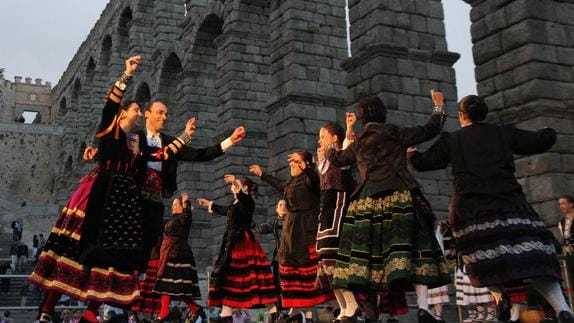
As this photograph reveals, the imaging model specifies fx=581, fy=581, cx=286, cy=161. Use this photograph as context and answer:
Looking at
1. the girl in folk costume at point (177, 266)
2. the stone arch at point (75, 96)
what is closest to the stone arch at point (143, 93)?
the girl in folk costume at point (177, 266)

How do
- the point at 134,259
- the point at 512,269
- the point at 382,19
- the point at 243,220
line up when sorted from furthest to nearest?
the point at 382,19 → the point at 243,220 → the point at 134,259 → the point at 512,269

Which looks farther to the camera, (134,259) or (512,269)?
(134,259)

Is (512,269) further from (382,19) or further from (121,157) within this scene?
(382,19)

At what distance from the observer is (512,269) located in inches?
149

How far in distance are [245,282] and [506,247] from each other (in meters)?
3.68

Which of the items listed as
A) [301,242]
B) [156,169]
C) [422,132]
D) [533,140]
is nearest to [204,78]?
[301,242]

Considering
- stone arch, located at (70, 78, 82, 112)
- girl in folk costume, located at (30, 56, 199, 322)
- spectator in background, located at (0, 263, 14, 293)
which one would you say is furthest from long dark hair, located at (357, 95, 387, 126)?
stone arch, located at (70, 78, 82, 112)

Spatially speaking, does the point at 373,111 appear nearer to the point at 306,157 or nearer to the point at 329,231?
the point at 329,231

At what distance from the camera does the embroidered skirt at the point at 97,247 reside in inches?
163

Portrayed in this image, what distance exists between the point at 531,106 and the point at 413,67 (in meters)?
3.21

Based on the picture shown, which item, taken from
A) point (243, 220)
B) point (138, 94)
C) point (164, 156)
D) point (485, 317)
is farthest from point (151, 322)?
point (138, 94)

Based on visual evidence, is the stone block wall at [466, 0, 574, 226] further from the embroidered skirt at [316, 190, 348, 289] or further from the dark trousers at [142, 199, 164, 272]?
the dark trousers at [142, 199, 164, 272]

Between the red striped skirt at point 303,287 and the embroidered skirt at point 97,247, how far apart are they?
2.03m

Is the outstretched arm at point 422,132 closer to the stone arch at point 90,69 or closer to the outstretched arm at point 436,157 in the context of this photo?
the outstretched arm at point 436,157
